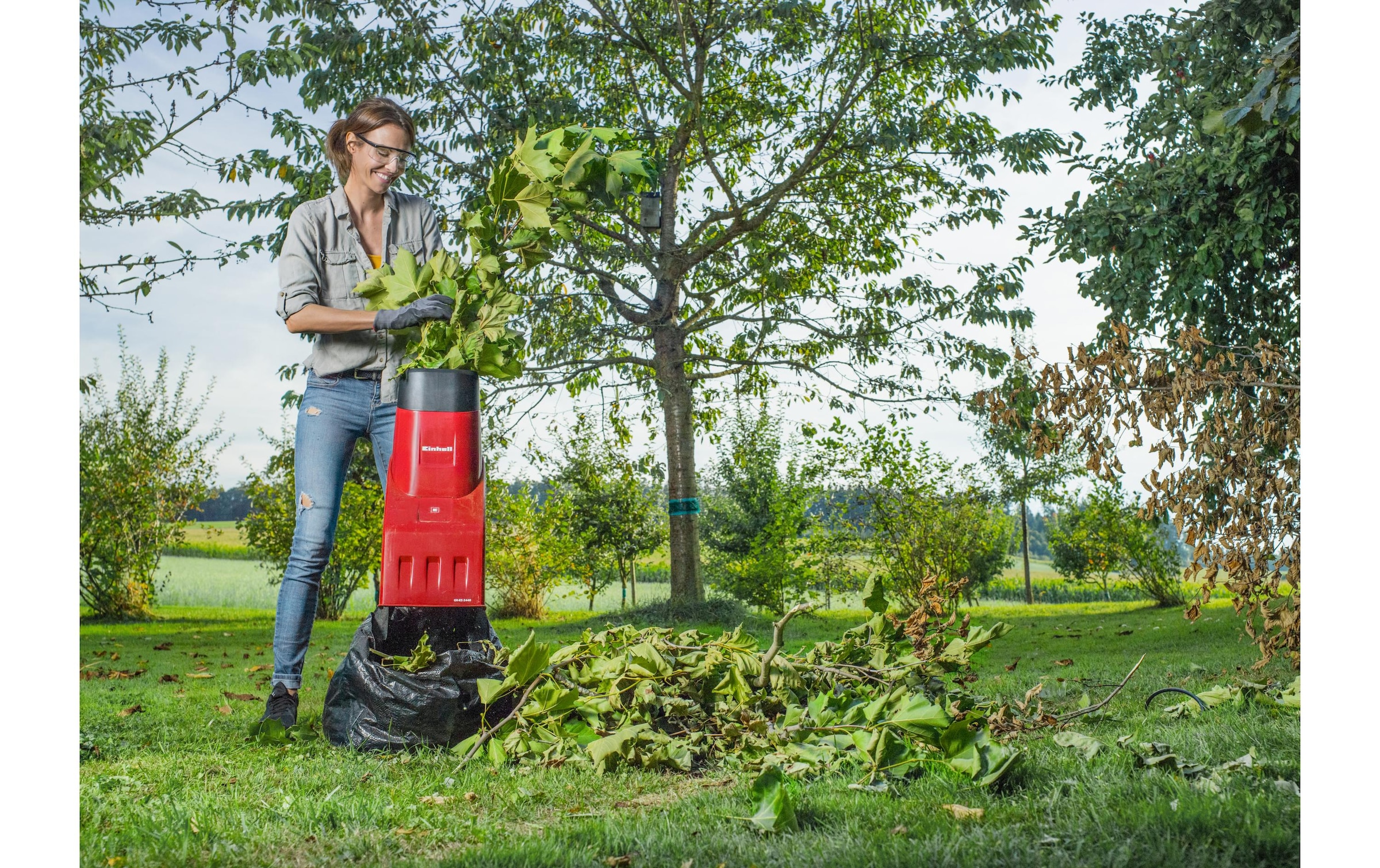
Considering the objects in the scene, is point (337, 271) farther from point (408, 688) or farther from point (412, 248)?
point (408, 688)

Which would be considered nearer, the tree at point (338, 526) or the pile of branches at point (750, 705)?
the pile of branches at point (750, 705)

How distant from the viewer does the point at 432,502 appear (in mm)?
→ 2432

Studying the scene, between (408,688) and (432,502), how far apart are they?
18.4 inches

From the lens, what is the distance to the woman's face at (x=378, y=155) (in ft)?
8.34

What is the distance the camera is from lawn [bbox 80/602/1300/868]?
1460 mm

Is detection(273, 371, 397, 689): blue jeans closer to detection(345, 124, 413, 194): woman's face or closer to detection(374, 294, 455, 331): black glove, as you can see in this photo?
detection(374, 294, 455, 331): black glove

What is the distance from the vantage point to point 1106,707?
9.57ft

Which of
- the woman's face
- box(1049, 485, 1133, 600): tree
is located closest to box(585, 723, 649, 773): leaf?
the woman's face

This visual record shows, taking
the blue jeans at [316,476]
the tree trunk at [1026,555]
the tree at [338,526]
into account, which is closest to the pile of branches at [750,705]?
the blue jeans at [316,476]

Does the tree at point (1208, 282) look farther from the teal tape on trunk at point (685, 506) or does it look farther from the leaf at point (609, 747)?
the teal tape on trunk at point (685, 506)

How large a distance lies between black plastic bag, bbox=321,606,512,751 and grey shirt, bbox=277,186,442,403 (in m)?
0.63
